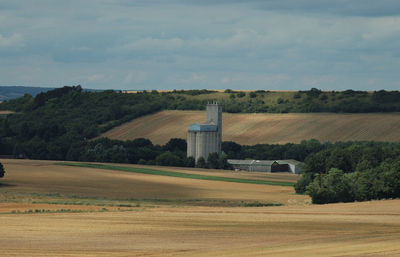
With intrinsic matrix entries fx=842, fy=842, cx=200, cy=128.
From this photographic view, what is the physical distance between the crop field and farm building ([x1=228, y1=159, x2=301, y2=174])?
48.5 meters

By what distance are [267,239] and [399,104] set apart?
155 meters

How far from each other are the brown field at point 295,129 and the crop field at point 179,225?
256 ft

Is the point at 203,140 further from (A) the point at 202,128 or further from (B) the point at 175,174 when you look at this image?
(B) the point at 175,174

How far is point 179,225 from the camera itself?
171 feet

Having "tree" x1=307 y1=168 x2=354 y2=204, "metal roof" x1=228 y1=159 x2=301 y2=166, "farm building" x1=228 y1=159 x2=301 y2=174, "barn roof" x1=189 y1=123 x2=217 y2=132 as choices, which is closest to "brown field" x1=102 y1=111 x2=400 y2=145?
"barn roof" x1=189 y1=123 x2=217 y2=132

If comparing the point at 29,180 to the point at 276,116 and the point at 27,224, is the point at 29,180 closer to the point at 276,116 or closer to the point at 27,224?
the point at 27,224

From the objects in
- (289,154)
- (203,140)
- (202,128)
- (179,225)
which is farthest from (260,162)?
(179,225)

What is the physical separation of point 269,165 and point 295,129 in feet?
126

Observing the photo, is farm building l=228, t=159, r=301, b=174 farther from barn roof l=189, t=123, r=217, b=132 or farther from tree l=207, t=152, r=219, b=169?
barn roof l=189, t=123, r=217, b=132

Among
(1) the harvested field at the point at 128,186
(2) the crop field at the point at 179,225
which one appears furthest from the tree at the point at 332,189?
(1) the harvested field at the point at 128,186

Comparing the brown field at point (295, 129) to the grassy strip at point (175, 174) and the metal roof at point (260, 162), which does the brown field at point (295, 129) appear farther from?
the grassy strip at point (175, 174)

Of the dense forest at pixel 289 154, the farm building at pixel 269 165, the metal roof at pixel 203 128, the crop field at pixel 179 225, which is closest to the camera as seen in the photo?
the crop field at pixel 179 225

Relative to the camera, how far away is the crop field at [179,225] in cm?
4122

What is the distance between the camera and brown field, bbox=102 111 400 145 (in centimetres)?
17254
